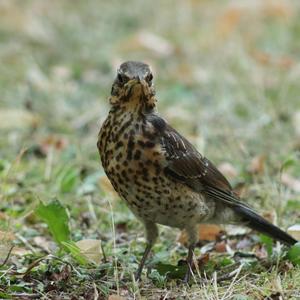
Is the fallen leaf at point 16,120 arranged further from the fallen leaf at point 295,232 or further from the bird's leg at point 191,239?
the fallen leaf at point 295,232

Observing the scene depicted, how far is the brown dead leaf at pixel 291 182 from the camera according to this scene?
6.51 m

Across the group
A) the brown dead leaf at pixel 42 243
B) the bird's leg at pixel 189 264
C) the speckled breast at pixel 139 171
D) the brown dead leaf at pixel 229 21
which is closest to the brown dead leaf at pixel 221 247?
the bird's leg at pixel 189 264

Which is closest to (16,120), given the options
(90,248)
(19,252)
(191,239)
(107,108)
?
(107,108)

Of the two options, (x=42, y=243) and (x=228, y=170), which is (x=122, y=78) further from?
(x=228, y=170)

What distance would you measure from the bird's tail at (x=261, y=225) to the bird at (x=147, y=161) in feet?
1.15

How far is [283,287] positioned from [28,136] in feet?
12.6

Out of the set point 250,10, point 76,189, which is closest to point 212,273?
point 76,189

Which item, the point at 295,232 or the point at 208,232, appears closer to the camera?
the point at 295,232

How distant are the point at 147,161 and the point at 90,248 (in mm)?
572

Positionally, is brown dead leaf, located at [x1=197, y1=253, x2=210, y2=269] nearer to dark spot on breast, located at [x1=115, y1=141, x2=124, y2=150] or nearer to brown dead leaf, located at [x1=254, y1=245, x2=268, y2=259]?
brown dead leaf, located at [x1=254, y1=245, x2=268, y2=259]

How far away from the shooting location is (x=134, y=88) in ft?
15.7

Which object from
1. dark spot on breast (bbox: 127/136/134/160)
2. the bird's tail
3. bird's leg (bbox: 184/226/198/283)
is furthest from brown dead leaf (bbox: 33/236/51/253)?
the bird's tail

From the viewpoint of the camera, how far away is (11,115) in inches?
311

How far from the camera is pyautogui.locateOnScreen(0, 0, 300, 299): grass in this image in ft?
15.7
